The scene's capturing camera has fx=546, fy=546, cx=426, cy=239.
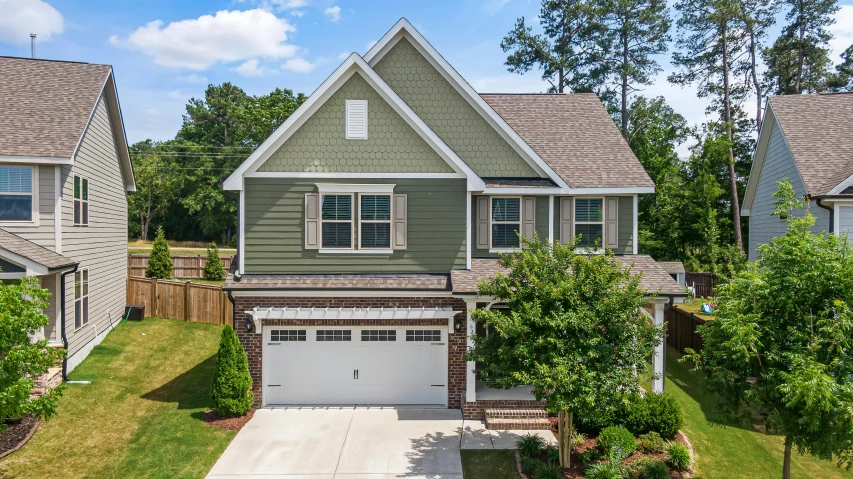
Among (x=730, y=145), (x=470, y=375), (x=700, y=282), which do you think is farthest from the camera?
(x=730, y=145)

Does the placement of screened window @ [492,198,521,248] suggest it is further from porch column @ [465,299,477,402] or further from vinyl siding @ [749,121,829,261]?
vinyl siding @ [749,121,829,261]

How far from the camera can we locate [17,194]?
14.1m

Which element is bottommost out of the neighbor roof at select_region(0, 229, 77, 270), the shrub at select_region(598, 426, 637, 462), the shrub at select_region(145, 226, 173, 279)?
the shrub at select_region(598, 426, 637, 462)

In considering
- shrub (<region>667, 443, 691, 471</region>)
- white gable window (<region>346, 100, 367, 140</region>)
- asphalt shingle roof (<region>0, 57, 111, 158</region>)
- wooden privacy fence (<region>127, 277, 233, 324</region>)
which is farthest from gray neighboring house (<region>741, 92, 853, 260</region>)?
asphalt shingle roof (<region>0, 57, 111, 158</region>)

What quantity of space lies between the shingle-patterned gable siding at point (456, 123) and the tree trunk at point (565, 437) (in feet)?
22.2

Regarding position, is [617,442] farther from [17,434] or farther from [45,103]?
[45,103]

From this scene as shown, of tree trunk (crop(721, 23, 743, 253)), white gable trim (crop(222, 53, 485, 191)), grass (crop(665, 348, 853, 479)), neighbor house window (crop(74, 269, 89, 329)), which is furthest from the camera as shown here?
tree trunk (crop(721, 23, 743, 253))

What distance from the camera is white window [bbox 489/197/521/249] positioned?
14490mm

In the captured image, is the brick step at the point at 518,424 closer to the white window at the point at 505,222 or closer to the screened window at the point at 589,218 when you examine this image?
the white window at the point at 505,222

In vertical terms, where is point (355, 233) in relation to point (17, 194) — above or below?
below

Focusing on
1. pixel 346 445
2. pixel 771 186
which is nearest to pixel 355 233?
pixel 346 445

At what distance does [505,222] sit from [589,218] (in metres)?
2.36

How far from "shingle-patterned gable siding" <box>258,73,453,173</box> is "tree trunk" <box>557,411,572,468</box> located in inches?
251

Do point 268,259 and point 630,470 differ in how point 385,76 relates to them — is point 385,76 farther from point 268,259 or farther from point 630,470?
point 630,470
